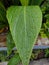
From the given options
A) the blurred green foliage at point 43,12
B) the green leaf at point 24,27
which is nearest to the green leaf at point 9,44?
the blurred green foliage at point 43,12

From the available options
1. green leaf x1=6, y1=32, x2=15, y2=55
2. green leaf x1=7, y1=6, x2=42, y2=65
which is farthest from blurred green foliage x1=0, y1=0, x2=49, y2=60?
green leaf x1=7, y1=6, x2=42, y2=65

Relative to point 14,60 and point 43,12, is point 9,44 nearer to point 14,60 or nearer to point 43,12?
point 14,60

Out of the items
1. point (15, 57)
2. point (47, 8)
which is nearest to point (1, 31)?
point (15, 57)

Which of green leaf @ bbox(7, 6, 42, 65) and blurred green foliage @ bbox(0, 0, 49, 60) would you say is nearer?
green leaf @ bbox(7, 6, 42, 65)

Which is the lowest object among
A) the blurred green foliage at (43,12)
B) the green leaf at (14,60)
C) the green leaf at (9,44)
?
the green leaf at (14,60)

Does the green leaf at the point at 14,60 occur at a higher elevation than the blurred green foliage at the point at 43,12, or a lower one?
lower

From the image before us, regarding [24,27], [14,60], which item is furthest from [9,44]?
[24,27]

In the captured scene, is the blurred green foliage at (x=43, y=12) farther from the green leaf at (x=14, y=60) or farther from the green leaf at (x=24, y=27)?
the green leaf at (x=24, y=27)

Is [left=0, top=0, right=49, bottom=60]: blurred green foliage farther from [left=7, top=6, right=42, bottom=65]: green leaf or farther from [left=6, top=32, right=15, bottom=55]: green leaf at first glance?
[left=7, top=6, right=42, bottom=65]: green leaf
